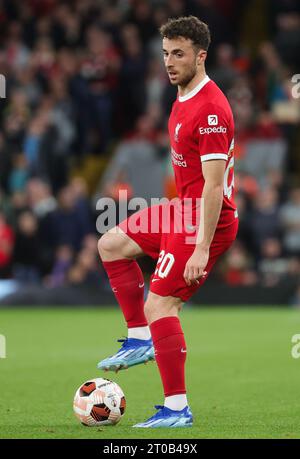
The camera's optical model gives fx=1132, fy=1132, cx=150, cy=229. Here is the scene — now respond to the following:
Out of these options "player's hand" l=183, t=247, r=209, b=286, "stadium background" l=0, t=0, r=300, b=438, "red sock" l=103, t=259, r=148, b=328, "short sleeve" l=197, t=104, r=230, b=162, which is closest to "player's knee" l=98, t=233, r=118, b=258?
"red sock" l=103, t=259, r=148, b=328

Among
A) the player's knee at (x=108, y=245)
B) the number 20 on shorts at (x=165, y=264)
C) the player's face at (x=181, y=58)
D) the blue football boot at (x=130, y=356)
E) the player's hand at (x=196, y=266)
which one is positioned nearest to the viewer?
the player's hand at (x=196, y=266)

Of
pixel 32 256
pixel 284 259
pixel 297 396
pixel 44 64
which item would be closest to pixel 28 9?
pixel 44 64

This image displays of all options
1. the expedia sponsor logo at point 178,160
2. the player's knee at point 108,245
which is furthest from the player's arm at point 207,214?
the player's knee at point 108,245

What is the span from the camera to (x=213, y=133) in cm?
707

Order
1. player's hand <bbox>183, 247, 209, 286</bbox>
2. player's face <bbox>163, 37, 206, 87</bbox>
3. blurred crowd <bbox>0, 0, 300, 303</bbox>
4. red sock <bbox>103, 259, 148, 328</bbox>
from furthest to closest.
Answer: blurred crowd <bbox>0, 0, 300, 303</bbox> < red sock <bbox>103, 259, 148, 328</bbox> < player's face <bbox>163, 37, 206, 87</bbox> < player's hand <bbox>183, 247, 209, 286</bbox>

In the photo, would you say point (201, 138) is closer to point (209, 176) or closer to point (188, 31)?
point (209, 176)

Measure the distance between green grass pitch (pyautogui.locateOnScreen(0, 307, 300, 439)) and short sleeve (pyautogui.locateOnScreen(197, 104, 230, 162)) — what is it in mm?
1720

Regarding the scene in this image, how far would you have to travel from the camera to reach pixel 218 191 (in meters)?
7.05

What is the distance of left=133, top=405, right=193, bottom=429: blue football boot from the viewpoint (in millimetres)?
7105

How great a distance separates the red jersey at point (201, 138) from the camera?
279 inches

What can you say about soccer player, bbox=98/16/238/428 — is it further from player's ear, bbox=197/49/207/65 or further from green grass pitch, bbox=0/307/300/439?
green grass pitch, bbox=0/307/300/439

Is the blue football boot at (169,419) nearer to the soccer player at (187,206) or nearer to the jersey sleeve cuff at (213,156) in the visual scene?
the soccer player at (187,206)

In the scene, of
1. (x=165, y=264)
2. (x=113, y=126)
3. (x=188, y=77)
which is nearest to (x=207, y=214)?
(x=165, y=264)
